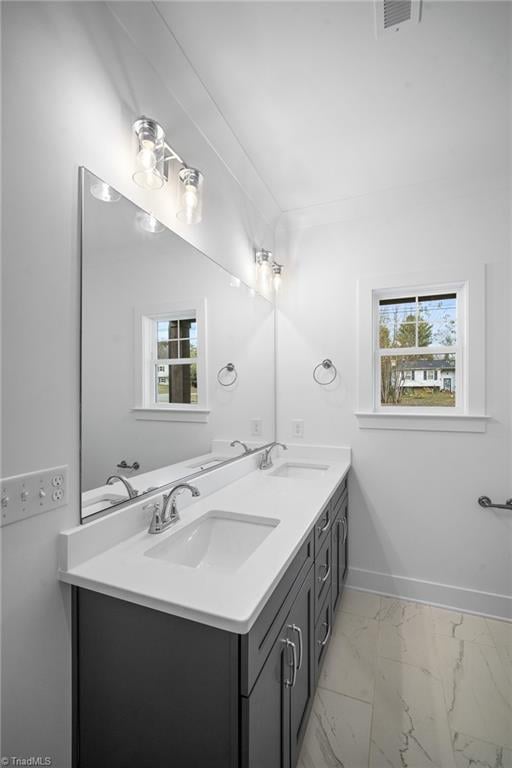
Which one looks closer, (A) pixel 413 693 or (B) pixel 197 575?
(B) pixel 197 575

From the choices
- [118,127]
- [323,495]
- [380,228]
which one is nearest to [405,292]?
[380,228]

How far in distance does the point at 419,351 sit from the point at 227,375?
135 centimetres

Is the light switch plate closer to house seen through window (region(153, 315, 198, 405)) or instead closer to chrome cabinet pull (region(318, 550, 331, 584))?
house seen through window (region(153, 315, 198, 405))

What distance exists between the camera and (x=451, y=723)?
1511 mm

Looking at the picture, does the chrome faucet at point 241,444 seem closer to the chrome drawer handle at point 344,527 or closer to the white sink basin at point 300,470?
the white sink basin at point 300,470

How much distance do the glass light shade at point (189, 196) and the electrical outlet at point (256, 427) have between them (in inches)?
49.8

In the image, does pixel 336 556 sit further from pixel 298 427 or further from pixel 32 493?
pixel 32 493

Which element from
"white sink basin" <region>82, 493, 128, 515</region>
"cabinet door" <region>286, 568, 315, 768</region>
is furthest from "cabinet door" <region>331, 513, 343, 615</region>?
"white sink basin" <region>82, 493, 128, 515</region>

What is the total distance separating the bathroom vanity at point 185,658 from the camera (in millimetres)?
863

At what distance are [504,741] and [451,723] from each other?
0.61ft

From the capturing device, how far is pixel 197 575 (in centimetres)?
100

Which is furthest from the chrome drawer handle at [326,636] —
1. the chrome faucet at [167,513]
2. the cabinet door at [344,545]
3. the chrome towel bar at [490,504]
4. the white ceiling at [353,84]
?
the white ceiling at [353,84]

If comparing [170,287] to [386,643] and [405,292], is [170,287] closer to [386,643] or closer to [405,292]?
[405,292]

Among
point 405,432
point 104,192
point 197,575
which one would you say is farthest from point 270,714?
point 405,432
